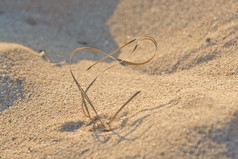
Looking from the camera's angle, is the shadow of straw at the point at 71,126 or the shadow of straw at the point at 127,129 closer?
the shadow of straw at the point at 127,129

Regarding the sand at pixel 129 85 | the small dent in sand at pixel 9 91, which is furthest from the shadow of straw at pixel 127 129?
the small dent in sand at pixel 9 91

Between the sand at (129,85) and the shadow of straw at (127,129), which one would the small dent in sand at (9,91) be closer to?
the sand at (129,85)

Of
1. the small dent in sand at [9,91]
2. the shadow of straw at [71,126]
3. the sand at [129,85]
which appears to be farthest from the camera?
the small dent in sand at [9,91]

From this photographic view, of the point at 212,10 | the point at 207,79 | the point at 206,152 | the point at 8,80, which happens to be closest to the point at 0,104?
the point at 8,80

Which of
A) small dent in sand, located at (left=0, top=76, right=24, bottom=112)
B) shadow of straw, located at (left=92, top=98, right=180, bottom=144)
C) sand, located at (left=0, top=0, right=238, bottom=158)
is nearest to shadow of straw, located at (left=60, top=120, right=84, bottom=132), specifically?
sand, located at (left=0, top=0, right=238, bottom=158)

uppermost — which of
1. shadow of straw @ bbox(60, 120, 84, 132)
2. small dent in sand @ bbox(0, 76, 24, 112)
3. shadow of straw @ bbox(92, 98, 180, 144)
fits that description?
small dent in sand @ bbox(0, 76, 24, 112)

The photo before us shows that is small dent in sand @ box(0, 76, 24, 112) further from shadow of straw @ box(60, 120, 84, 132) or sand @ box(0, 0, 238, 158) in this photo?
shadow of straw @ box(60, 120, 84, 132)

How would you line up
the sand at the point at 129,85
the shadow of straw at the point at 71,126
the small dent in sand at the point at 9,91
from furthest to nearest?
the small dent in sand at the point at 9,91 → the shadow of straw at the point at 71,126 → the sand at the point at 129,85

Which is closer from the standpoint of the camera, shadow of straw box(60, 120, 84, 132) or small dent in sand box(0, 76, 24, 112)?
shadow of straw box(60, 120, 84, 132)

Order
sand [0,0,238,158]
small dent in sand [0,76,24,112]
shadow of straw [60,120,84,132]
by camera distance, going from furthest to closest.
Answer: small dent in sand [0,76,24,112] → shadow of straw [60,120,84,132] → sand [0,0,238,158]

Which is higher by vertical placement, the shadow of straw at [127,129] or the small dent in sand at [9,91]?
the small dent in sand at [9,91]
